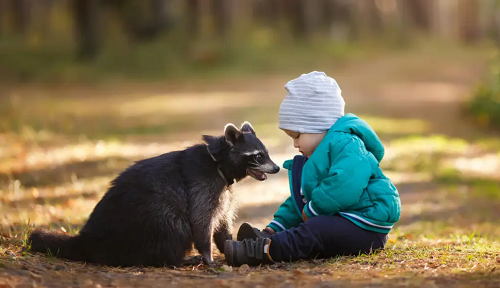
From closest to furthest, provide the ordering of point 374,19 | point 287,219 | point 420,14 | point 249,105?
point 287,219, point 249,105, point 374,19, point 420,14

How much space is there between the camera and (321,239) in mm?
5305

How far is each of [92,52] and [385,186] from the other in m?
26.2

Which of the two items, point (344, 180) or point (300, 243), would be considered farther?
point (300, 243)

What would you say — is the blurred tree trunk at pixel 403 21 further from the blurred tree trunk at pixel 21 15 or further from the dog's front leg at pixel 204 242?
Answer: the dog's front leg at pixel 204 242

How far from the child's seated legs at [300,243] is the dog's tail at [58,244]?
3.80 ft

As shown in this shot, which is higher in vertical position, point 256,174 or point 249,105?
point 249,105

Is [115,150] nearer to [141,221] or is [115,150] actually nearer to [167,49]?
[141,221]

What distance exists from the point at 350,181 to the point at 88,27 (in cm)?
2639

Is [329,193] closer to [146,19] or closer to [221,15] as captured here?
[146,19]

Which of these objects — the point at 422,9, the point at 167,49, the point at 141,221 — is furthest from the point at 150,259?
the point at 422,9

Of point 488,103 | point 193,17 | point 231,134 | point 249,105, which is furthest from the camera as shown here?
point 193,17

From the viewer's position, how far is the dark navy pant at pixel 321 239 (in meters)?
5.29

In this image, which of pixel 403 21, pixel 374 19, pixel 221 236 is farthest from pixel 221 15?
pixel 221 236

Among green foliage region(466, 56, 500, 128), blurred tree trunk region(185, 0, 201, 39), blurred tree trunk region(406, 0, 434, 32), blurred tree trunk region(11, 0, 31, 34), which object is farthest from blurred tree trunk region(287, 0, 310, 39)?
green foliage region(466, 56, 500, 128)
